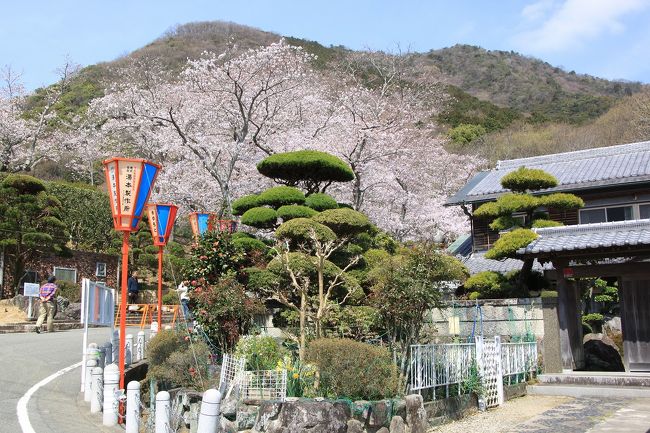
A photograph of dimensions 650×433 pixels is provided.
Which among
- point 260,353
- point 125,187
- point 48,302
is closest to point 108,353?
point 125,187

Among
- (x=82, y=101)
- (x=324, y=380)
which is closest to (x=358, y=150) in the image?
(x=324, y=380)

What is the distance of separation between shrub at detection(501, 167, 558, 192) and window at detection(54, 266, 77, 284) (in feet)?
73.3

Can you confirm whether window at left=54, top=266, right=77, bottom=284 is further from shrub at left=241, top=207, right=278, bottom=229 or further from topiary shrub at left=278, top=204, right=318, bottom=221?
topiary shrub at left=278, top=204, right=318, bottom=221

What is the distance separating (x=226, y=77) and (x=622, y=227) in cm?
1536

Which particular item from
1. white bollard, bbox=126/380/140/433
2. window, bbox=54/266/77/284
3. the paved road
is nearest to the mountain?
window, bbox=54/266/77/284

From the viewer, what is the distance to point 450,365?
10289 mm

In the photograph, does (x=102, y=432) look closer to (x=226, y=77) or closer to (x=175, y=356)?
Answer: (x=175, y=356)

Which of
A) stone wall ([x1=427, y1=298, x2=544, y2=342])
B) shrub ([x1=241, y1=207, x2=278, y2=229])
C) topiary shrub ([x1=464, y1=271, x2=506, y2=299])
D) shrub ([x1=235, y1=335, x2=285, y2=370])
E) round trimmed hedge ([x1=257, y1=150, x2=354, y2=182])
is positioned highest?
round trimmed hedge ([x1=257, y1=150, x2=354, y2=182])

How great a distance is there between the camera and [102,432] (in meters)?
8.52

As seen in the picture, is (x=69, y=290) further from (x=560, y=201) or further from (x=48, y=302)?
(x=560, y=201)

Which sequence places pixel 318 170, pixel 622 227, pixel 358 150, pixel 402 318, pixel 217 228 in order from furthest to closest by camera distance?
pixel 358 150 → pixel 318 170 → pixel 622 227 → pixel 217 228 → pixel 402 318

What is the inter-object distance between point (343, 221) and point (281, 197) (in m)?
2.42

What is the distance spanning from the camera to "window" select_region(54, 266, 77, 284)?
29.8 metres

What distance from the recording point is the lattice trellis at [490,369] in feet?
35.9
